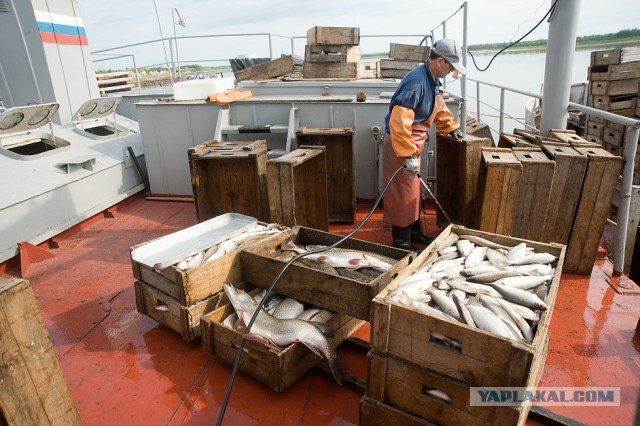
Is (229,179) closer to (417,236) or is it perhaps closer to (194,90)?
(417,236)

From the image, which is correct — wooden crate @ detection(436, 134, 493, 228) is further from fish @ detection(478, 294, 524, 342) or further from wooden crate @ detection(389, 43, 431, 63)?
wooden crate @ detection(389, 43, 431, 63)

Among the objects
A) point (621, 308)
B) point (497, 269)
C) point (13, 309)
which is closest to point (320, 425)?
point (497, 269)

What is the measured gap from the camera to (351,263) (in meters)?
3.40

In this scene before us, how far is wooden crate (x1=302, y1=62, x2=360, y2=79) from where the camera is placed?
8.29 m

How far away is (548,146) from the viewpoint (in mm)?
4422

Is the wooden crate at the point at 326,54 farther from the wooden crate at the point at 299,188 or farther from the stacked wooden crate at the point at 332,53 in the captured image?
the wooden crate at the point at 299,188

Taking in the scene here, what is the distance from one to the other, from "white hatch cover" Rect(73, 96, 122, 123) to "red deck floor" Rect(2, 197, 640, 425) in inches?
162

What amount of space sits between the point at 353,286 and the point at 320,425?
3.06 ft

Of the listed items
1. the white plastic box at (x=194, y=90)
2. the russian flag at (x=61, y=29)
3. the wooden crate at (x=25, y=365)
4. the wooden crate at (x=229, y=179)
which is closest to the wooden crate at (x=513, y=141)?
the wooden crate at (x=229, y=179)

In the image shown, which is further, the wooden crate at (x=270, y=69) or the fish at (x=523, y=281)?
the wooden crate at (x=270, y=69)

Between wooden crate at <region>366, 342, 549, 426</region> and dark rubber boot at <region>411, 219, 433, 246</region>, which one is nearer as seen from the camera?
wooden crate at <region>366, 342, 549, 426</region>

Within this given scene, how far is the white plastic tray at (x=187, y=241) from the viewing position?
3738mm

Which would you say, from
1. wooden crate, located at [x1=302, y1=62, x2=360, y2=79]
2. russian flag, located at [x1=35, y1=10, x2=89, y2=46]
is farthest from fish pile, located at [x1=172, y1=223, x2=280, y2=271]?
russian flag, located at [x1=35, y1=10, x2=89, y2=46]

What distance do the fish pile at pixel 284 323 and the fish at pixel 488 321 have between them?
109 centimetres
